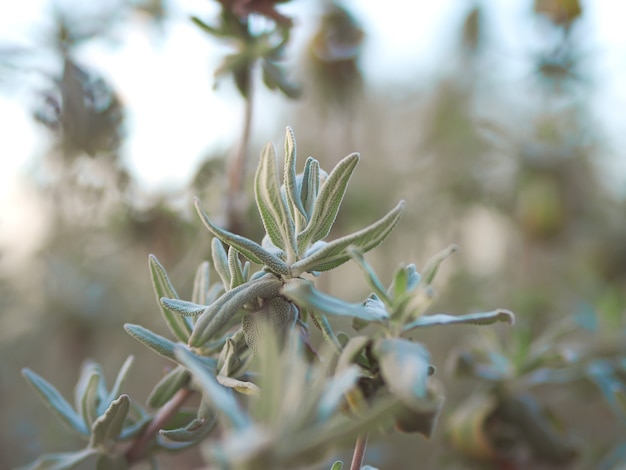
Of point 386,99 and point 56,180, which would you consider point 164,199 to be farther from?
point 386,99

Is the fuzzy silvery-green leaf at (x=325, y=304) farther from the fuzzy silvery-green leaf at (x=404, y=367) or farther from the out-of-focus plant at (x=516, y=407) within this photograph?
the out-of-focus plant at (x=516, y=407)

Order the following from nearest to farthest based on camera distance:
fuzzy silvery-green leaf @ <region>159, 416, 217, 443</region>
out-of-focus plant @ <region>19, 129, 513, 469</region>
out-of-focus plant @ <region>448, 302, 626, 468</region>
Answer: out-of-focus plant @ <region>19, 129, 513, 469</region>
fuzzy silvery-green leaf @ <region>159, 416, 217, 443</region>
out-of-focus plant @ <region>448, 302, 626, 468</region>

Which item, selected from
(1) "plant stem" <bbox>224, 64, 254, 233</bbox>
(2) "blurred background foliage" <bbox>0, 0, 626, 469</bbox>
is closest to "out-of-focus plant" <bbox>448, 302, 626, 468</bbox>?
(2) "blurred background foliage" <bbox>0, 0, 626, 469</bbox>

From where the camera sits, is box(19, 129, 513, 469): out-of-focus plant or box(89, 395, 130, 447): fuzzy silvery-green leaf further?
box(89, 395, 130, 447): fuzzy silvery-green leaf

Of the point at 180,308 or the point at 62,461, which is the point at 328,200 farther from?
the point at 62,461

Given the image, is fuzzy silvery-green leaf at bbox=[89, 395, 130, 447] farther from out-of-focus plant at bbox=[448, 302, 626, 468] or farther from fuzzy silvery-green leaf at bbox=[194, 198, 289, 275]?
out-of-focus plant at bbox=[448, 302, 626, 468]

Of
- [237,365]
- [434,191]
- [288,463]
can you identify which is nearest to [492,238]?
[434,191]

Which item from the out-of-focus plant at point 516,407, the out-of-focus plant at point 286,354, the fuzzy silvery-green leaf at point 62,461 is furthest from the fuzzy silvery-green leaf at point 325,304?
the out-of-focus plant at point 516,407
